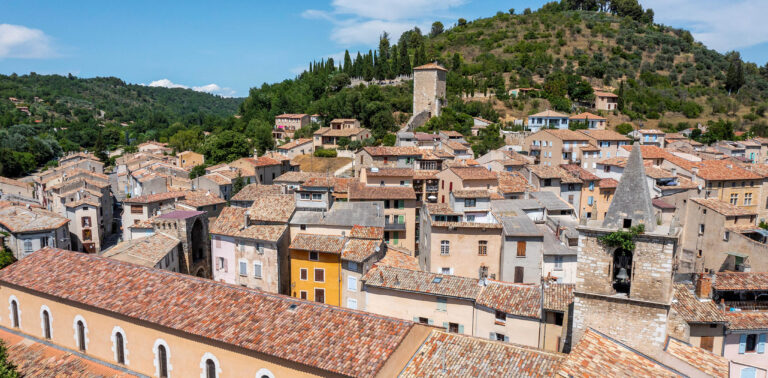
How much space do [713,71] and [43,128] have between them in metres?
171

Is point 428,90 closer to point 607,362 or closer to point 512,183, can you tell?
point 512,183

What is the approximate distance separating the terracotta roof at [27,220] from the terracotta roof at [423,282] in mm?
31892

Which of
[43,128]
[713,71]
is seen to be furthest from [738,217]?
[43,128]

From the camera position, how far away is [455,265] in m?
33.8

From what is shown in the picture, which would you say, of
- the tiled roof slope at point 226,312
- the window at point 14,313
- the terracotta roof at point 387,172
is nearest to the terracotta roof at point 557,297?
the tiled roof slope at point 226,312

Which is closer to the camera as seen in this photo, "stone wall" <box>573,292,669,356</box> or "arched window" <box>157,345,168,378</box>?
"stone wall" <box>573,292,669,356</box>

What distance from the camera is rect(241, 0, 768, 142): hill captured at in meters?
92.2

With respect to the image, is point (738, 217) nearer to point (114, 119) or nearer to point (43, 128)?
point (43, 128)

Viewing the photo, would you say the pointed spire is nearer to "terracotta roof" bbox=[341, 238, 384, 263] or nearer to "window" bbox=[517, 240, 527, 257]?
"terracotta roof" bbox=[341, 238, 384, 263]

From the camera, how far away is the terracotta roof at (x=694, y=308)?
2073 cm

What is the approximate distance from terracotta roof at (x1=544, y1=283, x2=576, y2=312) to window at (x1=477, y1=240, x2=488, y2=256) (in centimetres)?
910

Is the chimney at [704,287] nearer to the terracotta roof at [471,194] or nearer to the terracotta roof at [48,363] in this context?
the terracotta roof at [471,194]

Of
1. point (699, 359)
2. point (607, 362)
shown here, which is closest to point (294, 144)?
point (699, 359)

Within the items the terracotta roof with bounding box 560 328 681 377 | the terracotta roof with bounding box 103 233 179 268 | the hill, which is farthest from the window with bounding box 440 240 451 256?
the hill
